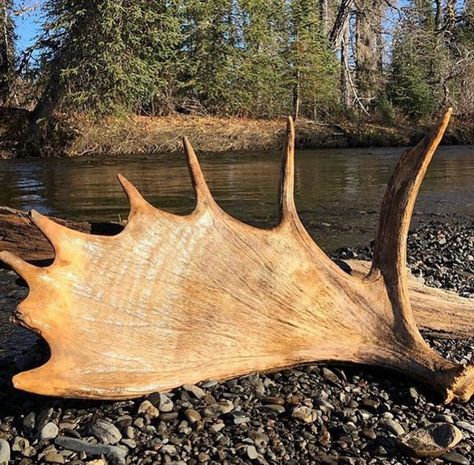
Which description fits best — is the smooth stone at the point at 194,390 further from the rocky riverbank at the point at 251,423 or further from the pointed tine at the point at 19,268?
the pointed tine at the point at 19,268

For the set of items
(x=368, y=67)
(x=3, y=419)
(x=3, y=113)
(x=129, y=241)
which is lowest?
(x=3, y=419)

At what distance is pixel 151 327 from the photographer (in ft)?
9.83

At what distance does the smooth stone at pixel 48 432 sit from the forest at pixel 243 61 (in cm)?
2138

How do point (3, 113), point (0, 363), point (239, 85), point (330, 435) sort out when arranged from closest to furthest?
point (330, 435) < point (0, 363) < point (3, 113) < point (239, 85)

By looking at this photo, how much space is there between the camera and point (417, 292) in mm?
4121

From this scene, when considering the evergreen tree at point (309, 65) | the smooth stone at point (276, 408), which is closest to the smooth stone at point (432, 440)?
the smooth stone at point (276, 408)

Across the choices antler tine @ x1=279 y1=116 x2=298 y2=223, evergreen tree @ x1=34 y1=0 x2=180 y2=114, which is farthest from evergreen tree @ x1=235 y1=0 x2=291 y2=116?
antler tine @ x1=279 y1=116 x2=298 y2=223

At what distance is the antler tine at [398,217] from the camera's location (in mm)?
3518

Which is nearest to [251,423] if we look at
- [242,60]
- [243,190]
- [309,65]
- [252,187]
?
[243,190]

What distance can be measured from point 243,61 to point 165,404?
28015 millimetres

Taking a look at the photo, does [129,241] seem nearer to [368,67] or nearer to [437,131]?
[437,131]

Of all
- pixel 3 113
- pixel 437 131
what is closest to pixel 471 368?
pixel 437 131

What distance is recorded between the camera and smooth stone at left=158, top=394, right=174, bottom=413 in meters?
3.00

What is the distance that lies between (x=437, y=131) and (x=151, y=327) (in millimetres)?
1740
